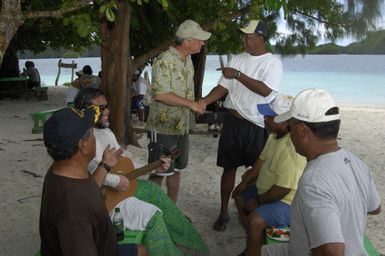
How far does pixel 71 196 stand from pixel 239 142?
2.34 meters

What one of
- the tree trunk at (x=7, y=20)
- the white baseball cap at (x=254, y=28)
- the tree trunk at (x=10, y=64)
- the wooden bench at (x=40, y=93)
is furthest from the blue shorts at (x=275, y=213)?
the tree trunk at (x=10, y=64)

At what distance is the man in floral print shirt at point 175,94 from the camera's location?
3967mm

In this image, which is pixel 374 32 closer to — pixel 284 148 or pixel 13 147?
pixel 13 147

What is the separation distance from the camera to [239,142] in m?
4.12

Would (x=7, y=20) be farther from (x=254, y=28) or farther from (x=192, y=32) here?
(x=254, y=28)

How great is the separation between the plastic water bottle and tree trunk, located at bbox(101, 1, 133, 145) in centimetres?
408

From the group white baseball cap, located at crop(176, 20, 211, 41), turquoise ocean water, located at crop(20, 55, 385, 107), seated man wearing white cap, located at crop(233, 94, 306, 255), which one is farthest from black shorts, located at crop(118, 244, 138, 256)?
turquoise ocean water, located at crop(20, 55, 385, 107)

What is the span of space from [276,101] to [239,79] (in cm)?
56

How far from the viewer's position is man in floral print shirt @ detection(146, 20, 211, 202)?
3.97 metres

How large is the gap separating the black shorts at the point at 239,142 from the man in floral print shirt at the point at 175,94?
0.31 m

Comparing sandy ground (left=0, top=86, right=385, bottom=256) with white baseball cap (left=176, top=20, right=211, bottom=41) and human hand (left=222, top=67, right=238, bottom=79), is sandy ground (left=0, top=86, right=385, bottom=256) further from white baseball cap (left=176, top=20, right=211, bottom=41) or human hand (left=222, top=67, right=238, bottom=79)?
white baseball cap (left=176, top=20, right=211, bottom=41)

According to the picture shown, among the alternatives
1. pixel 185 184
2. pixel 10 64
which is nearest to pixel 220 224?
pixel 185 184

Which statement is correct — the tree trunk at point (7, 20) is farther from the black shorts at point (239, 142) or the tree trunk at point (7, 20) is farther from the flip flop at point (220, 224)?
the flip flop at point (220, 224)

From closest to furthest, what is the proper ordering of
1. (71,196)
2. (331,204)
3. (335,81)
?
(331,204), (71,196), (335,81)
